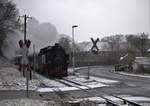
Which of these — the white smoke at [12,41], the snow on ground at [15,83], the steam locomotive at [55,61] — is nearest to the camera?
the snow on ground at [15,83]

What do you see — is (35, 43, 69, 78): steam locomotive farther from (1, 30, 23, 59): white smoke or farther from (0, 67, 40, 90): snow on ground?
(1, 30, 23, 59): white smoke

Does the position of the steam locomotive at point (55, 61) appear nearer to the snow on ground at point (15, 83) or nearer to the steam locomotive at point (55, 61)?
the steam locomotive at point (55, 61)

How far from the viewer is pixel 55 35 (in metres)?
66.3

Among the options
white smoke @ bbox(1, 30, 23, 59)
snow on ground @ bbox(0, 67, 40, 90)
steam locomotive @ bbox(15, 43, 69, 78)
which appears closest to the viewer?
snow on ground @ bbox(0, 67, 40, 90)

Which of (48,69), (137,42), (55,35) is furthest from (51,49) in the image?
(137,42)

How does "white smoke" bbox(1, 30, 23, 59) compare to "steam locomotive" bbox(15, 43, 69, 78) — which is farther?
"white smoke" bbox(1, 30, 23, 59)

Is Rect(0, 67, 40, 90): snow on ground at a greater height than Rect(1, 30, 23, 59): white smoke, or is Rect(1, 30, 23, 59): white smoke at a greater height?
Rect(1, 30, 23, 59): white smoke

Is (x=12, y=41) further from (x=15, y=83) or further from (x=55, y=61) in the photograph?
(x=15, y=83)

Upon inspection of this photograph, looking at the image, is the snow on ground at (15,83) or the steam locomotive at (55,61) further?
the steam locomotive at (55,61)

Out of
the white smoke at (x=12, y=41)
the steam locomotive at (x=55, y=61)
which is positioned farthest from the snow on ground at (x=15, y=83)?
the white smoke at (x=12, y=41)

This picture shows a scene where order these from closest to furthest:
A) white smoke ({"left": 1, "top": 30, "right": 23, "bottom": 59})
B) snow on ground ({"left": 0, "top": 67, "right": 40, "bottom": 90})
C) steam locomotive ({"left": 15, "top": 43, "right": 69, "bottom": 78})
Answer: snow on ground ({"left": 0, "top": 67, "right": 40, "bottom": 90}) < steam locomotive ({"left": 15, "top": 43, "right": 69, "bottom": 78}) < white smoke ({"left": 1, "top": 30, "right": 23, "bottom": 59})

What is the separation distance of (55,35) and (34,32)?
4.06 m

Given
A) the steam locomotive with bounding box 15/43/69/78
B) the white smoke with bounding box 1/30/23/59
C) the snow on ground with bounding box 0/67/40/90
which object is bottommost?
the snow on ground with bounding box 0/67/40/90

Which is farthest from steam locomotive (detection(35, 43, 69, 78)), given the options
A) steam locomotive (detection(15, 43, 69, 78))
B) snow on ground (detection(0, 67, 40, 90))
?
snow on ground (detection(0, 67, 40, 90))
